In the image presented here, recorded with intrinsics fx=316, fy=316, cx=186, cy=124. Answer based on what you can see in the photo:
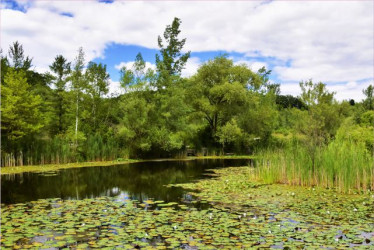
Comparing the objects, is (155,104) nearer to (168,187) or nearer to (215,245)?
(168,187)

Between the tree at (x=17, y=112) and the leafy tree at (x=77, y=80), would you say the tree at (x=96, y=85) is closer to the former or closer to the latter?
the leafy tree at (x=77, y=80)

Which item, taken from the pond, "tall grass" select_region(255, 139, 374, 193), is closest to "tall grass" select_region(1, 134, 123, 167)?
the pond

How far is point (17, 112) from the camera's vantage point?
856 inches

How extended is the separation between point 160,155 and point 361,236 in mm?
24939

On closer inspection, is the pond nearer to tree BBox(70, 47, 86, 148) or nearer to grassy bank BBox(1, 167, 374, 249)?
grassy bank BBox(1, 167, 374, 249)

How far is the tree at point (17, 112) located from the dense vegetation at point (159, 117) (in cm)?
6

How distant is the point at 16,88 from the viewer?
21.9m

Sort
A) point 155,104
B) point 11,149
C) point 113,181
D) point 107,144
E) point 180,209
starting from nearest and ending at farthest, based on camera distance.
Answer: point 180,209
point 113,181
point 11,149
point 107,144
point 155,104

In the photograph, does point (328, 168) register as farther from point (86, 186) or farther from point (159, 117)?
point (159, 117)

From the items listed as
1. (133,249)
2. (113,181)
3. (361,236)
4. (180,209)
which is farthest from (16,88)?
(361,236)

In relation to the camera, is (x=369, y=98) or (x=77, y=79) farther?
(x=369, y=98)

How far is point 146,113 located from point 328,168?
18.5m

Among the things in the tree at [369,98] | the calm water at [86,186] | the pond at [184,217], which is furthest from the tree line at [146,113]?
the tree at [369,98]

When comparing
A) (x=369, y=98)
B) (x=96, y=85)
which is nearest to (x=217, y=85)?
(x=96, y=85)
